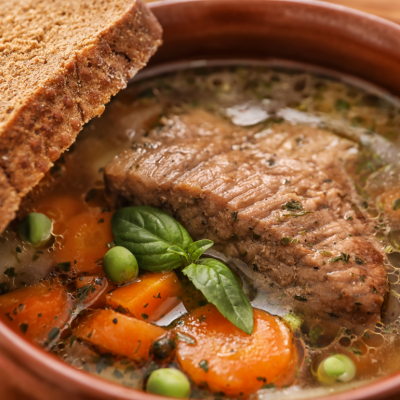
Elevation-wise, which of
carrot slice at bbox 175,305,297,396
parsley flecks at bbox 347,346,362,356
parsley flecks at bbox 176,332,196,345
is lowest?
parsley flecks at bbox 347,346,362,356

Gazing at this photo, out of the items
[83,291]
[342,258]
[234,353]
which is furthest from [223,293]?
[83,291]

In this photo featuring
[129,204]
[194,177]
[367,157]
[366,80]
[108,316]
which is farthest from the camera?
[366,80]

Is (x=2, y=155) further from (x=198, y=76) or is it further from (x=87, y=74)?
(x=198, y=76)

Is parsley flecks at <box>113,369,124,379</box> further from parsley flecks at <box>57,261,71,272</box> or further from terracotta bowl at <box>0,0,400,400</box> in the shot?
terracotta bowl at <box>0,0,400,400</box>

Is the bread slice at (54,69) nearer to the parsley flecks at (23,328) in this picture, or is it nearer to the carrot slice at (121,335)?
the parsley flecks at (23,328)

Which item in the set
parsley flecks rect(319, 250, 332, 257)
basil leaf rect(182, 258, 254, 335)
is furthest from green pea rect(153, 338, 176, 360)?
parsley flecks rect(319, 250, 332, 257)

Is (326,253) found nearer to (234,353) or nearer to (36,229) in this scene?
(234,353)

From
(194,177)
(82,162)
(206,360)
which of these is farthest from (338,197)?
(82,162)
